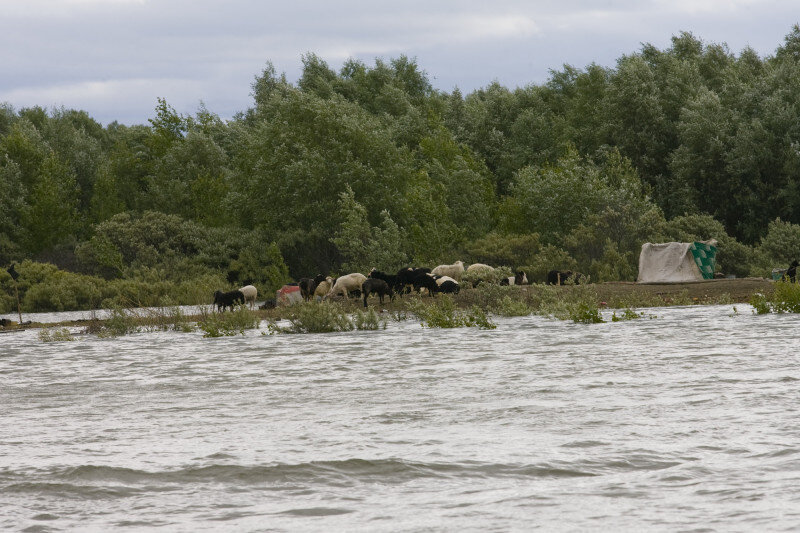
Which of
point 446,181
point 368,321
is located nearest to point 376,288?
point 368,321

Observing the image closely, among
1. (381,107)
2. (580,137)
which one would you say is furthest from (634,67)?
(381,107)

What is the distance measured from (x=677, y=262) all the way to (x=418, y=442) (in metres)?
30.2

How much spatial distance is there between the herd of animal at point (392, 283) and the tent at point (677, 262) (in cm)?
309

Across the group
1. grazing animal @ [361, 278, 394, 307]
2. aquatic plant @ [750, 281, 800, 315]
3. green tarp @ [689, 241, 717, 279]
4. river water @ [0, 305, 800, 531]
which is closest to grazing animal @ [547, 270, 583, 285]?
green tarp @ [689, 241, 717, 279]

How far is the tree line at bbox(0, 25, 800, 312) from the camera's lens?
5241 centimetres

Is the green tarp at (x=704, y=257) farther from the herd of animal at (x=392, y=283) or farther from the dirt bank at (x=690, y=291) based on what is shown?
the herd of animal at (x=392, y=283)

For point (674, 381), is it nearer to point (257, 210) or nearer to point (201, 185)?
point (257, 210)

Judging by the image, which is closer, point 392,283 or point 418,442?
point 418,442

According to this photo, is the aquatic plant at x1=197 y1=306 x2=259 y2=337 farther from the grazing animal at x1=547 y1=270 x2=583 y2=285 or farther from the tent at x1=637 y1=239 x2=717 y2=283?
the tent at x1=637 y1=239 x2=717 y2=283

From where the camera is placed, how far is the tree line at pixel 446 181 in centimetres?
5241

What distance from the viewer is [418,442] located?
33.8 feet

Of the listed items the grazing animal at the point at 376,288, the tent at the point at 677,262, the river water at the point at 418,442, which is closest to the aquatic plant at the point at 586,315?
the river water at the point at 418,442

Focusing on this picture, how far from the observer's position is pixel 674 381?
1423cm

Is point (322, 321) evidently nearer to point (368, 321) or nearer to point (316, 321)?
point (316, 321)
